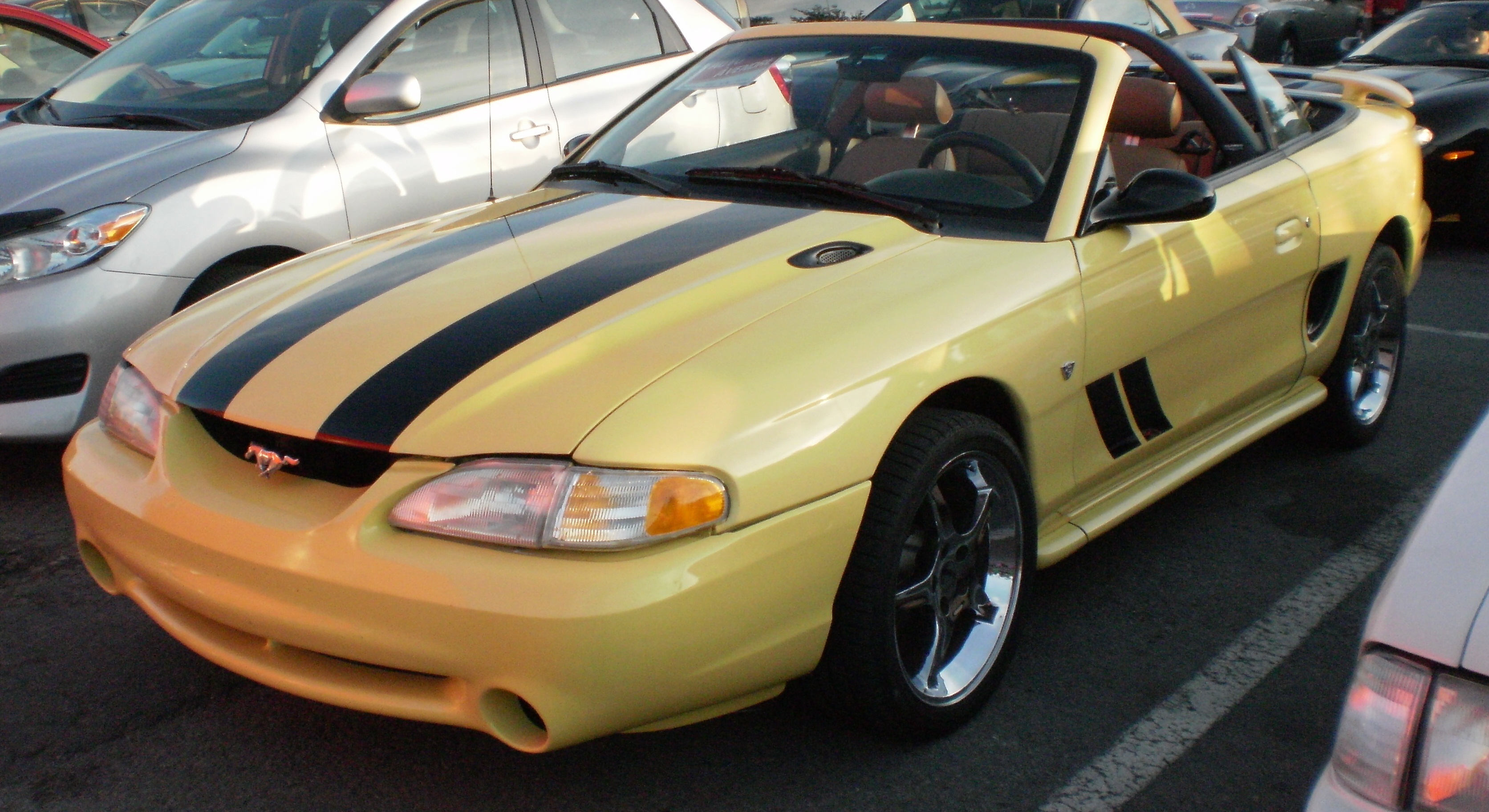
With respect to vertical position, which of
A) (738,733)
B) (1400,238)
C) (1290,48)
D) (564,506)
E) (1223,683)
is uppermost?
(564,506)

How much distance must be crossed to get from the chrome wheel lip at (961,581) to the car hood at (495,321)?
51 centimetres

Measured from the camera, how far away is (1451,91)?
7.52 meters

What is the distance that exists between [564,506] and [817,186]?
1.37 meters

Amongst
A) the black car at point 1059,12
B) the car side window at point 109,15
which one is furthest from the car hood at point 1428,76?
the car side window at point 109,15

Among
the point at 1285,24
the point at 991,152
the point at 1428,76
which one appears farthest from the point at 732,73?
the point at 1285,24

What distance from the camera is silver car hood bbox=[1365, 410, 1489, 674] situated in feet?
4.58

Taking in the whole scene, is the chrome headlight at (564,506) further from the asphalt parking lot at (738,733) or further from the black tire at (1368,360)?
the black tire at (1368,360)

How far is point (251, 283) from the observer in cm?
307

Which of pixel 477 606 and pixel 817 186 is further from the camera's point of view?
pixel 817 186

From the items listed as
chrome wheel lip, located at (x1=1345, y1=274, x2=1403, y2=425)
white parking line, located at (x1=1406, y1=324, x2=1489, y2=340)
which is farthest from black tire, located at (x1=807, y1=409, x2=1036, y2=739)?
white parking line, located at (x1=1406, y1=324, x2=1489, y2=340)

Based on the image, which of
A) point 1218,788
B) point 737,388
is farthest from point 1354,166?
point 737,388

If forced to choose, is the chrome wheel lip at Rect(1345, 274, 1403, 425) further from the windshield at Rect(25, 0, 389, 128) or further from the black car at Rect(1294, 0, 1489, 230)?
the windshield at Rect(25, 0, 389, 128)

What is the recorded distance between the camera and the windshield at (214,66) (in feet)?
15.2

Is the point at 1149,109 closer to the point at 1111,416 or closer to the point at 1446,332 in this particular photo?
the point at 1111,416
